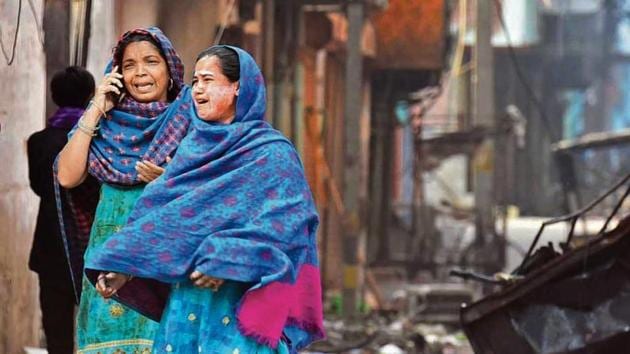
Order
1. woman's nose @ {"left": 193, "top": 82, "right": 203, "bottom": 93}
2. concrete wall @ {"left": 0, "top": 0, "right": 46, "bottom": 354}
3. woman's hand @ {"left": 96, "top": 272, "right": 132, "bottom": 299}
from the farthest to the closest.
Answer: concrete wall @ {"left": 0, "top": 0, "right": 46, "bottom": 354}
woman's nose @ {"left": 193, "top": 82, "right": 203, "bottom": 93}
woman's hand @ {"left": 96, "top": 272, "right": 132, "bottom": 299}

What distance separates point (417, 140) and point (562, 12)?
34.8m

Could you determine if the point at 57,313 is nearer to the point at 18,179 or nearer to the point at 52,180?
the point at 52,180

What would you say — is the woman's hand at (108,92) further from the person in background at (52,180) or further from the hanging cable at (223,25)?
the hanging cable at (223,25)

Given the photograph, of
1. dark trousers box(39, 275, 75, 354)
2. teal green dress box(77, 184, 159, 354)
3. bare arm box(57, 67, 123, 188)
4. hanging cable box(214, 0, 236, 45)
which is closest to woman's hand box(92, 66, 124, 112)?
bare arm box(57, 67, 123, 188)

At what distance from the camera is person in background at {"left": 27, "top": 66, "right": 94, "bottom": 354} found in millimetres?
7840

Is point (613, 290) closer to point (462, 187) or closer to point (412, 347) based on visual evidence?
point (412, 347)

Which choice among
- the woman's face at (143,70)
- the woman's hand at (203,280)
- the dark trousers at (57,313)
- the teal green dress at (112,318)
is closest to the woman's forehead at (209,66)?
the woman's face at (143,70)

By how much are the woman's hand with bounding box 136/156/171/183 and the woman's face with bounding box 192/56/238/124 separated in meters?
0.35

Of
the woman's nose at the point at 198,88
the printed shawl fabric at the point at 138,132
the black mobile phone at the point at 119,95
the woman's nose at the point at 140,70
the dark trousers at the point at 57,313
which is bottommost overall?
the dark trousers at the point at 57,313

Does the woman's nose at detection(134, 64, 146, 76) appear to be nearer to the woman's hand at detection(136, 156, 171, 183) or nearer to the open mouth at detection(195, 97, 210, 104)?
the woman's hand at detection(136, 156, 171, 183)

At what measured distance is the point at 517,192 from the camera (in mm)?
53625

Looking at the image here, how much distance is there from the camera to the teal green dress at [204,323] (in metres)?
5.60

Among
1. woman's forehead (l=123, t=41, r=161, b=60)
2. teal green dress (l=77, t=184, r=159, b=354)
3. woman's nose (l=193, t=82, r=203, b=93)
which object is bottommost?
teal green dress (l=77, t=184, r=159, b=354)

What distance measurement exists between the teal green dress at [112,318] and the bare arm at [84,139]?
125mm
